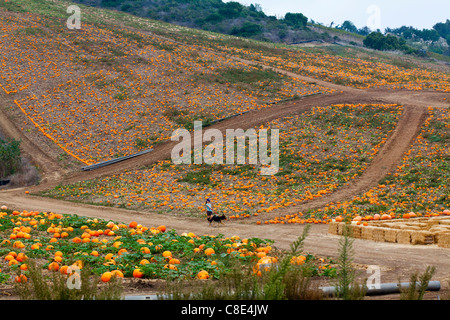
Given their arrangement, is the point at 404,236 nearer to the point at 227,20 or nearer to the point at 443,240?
the point at 443,240

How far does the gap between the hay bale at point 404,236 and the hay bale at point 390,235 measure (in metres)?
0.14

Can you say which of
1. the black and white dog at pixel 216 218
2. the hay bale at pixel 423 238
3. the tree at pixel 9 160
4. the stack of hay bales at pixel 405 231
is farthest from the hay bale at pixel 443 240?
the tree at pixel 9 160

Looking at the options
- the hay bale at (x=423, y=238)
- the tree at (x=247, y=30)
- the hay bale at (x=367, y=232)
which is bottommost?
the hay bale at (x=367, y=232)

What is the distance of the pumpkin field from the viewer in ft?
40.1

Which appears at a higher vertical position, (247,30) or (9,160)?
(247,30)

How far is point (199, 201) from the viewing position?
26344 mm

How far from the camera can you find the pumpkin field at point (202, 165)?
12.2 meters

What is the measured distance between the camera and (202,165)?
32.7 meters

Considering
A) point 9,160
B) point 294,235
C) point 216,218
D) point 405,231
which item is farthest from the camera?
point 9,160

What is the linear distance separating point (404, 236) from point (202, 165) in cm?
1866

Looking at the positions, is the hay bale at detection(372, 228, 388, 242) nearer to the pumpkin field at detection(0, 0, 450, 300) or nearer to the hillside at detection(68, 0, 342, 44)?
the pumpkin field at detection(0, 0, 450, 300)

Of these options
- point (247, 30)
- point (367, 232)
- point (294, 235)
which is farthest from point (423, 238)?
point (247, 30)

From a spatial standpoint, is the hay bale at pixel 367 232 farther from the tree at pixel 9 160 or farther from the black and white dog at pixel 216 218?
the tree at pixel 9 160
